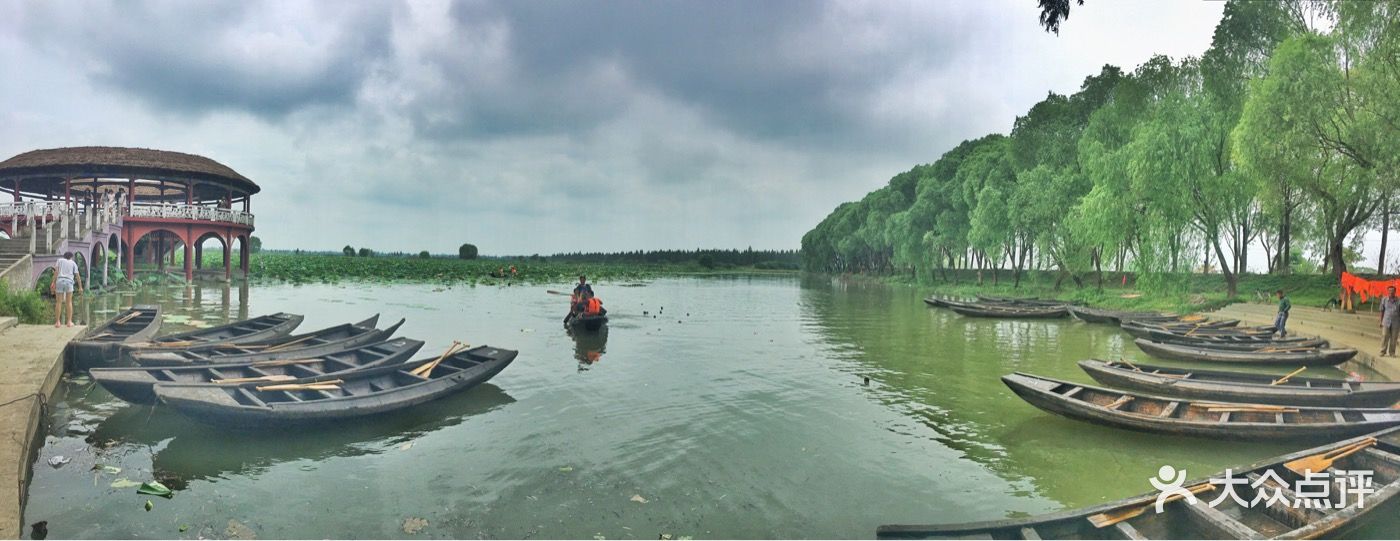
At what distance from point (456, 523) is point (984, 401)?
897 cm

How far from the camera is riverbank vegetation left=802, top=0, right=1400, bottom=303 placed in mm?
18438

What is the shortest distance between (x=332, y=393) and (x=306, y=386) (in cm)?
43

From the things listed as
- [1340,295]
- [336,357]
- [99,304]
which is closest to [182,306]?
[99,304]

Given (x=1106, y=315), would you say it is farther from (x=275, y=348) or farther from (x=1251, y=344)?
(x=275, y=348)

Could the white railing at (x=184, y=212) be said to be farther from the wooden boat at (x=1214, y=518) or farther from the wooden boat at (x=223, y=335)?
the wooden boat at (x=1214, y=518)

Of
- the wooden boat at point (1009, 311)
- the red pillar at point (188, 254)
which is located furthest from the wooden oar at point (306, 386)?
the red pillar at point (188, 254)

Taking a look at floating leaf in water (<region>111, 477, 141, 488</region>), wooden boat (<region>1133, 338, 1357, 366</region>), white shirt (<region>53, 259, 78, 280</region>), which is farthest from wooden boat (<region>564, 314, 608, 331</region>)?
wooden boat (<region>1133, 338, 1357, 366</region>)

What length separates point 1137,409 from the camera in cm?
942

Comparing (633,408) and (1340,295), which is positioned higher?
(1340,295)

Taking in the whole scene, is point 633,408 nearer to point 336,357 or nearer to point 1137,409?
point 336,357

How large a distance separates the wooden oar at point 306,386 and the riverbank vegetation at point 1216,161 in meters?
22.1

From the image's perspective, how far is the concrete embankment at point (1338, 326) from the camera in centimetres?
1421

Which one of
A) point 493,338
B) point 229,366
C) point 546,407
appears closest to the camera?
point 229,366

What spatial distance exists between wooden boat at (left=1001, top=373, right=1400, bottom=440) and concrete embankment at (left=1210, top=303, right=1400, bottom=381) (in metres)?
6.46
